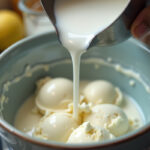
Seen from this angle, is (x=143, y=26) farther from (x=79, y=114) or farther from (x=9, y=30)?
(x=9, y=30)

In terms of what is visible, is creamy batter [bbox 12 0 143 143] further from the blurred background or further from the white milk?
the blurred background

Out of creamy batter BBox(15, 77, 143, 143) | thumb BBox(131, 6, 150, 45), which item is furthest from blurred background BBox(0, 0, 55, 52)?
thumb BBox(131, 6, 150, 45)

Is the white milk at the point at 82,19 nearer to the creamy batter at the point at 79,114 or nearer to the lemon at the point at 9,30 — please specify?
the creamy batter at the point at 79,114

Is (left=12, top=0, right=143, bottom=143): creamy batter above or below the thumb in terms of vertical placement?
below

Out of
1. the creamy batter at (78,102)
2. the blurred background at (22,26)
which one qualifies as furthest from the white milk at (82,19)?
the blurred background at (22,26)

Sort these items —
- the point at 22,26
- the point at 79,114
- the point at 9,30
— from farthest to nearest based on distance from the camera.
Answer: the point at 22,26 → the point at 9,30 → the point at 79,114

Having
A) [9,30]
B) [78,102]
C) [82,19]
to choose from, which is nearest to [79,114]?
[78,102]
